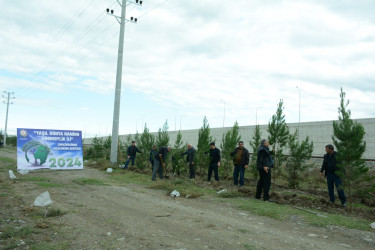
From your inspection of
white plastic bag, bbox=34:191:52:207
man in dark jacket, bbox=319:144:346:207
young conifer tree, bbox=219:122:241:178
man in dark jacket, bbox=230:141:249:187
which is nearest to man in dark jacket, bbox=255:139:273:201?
man in dark jacket, bbox=319:144:346:207

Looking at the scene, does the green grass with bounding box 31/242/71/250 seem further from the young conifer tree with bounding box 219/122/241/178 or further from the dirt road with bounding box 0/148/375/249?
the young conifer tree with bounding box 219/122/241/178

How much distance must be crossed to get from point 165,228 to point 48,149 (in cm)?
1262

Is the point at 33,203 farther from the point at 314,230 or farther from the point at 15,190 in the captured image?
the point at 314,230

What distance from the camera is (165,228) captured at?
569 centimetres

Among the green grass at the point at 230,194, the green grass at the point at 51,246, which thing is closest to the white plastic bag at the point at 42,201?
the green grass at the point at 51,246

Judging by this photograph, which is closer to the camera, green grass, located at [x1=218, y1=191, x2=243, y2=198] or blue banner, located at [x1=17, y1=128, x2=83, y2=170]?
green grass, located at [x1=218, y1=191, x2=243, y2=198]

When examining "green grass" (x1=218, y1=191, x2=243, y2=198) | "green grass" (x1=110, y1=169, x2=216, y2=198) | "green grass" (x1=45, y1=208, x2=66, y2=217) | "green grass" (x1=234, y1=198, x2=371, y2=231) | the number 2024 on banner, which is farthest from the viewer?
the number 2024 on banner

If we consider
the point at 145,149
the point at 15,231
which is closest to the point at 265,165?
the point at 15,231

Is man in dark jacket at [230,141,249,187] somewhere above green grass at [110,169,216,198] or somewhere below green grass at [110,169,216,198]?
above

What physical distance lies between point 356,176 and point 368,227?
2.15 m

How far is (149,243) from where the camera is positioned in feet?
15.6

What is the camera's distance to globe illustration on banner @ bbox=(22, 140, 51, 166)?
50.4 feet

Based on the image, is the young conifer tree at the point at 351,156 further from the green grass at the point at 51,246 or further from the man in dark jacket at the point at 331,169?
the green grass at the point at 51,246

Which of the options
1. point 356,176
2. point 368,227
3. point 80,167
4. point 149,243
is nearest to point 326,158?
point 356,176
